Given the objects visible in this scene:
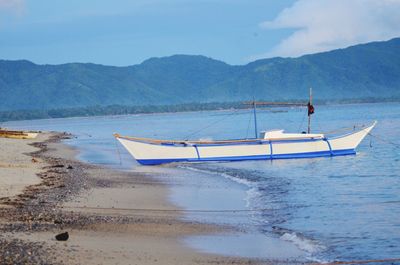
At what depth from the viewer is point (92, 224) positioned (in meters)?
13.0

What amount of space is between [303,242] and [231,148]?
21094 mm

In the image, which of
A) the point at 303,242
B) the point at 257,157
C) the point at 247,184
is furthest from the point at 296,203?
the point at 257,157

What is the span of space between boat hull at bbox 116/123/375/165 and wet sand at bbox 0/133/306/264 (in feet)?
33.2

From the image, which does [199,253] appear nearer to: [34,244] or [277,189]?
[34,244]

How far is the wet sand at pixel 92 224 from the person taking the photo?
1009 cm

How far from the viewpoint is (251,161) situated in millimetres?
34125

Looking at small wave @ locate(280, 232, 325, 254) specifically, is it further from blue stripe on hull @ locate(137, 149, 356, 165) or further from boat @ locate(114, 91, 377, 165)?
blue stripe on hull @ locate(137, 149, 356, 165)

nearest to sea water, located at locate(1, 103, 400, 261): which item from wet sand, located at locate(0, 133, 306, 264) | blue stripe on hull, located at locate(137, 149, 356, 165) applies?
blue stripe on hull, located at locate(137, 149, 356, 165)

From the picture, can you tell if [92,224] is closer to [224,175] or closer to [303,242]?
[303,242]

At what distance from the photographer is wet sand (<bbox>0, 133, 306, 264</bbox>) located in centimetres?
1009

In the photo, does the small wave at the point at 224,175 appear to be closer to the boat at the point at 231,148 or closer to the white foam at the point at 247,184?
the white foam at the point at 247,184

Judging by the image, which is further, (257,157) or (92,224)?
(257,157)

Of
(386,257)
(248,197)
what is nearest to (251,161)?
(248,197)

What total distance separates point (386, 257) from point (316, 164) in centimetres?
2094
